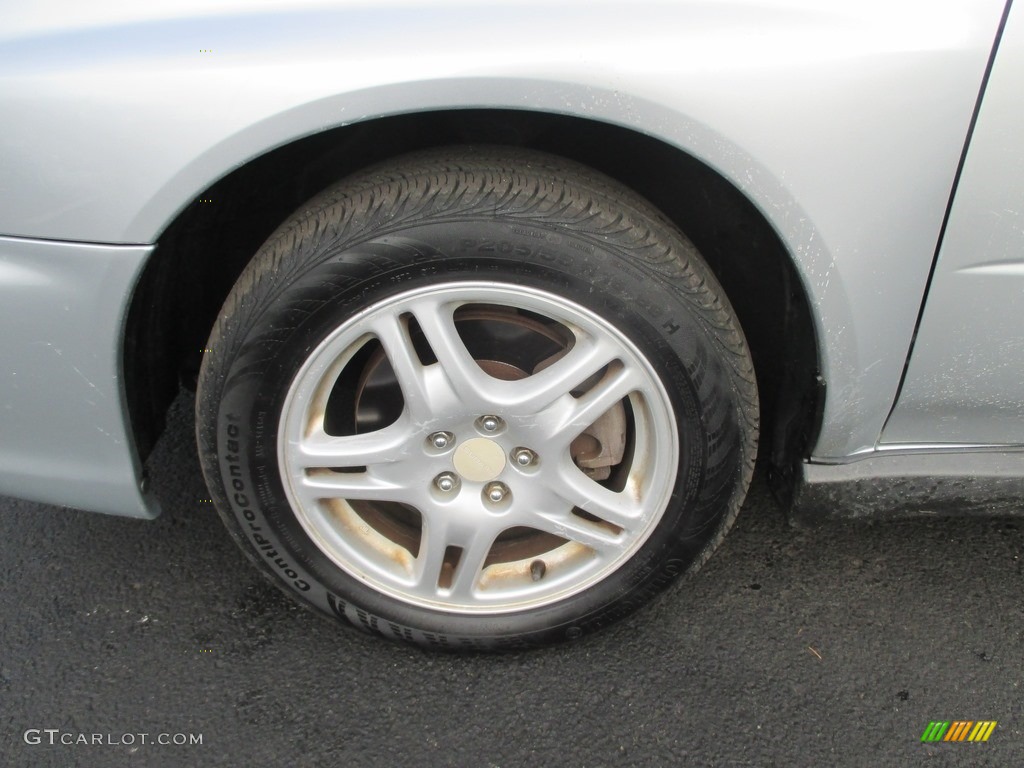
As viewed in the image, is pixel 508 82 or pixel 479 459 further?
pixel 479 459

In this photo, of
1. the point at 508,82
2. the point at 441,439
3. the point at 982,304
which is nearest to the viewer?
the point at 508,82

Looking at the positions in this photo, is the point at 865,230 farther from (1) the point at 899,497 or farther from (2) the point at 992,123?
(1) the point at 899,497

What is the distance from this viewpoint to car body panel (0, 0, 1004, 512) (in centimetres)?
122

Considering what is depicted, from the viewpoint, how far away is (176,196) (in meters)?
1.29

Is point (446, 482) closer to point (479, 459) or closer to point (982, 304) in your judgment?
point (479, 459)

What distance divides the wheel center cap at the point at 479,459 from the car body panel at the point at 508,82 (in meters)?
0.56

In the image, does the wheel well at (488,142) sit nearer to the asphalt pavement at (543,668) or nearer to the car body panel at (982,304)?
the car body panel at (982,304)

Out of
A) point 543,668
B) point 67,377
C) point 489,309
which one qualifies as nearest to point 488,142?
point 489,309

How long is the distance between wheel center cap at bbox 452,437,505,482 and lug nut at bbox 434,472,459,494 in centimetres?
3

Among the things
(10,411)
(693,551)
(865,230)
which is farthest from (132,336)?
(865,230)

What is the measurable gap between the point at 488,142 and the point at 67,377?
80cm

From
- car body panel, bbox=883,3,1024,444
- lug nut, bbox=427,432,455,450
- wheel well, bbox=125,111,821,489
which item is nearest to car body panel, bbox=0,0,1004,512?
car body panel, bbox=883,3,1024,444

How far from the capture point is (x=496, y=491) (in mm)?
1581

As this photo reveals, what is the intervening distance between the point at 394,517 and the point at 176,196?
2.47 ft
